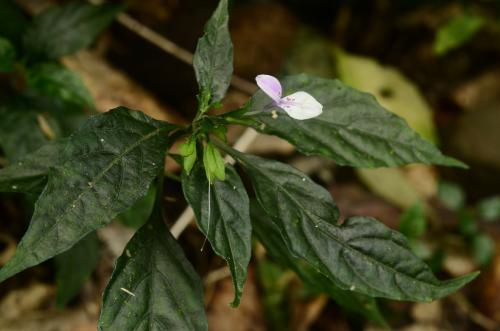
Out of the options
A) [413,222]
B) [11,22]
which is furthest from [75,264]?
[413,222]

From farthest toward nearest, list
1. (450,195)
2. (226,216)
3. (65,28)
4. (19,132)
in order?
(450,195) < (65,28) < (19,132) < (226,216)

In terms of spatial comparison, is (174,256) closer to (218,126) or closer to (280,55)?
(218,126)

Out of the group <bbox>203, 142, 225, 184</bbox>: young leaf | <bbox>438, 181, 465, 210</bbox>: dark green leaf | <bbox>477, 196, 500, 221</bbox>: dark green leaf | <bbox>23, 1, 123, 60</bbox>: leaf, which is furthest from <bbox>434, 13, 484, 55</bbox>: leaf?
<bbox>203, 142, 225, 184</bbox>: young leaf

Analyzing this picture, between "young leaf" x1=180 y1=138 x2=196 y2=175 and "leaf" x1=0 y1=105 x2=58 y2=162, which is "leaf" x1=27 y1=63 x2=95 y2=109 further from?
"young leaf" x1=180 y1=138 x2=196 y2=175

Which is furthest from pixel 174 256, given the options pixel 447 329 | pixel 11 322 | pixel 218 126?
pixel 447 329

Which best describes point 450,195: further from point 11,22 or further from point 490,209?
point 11,22
